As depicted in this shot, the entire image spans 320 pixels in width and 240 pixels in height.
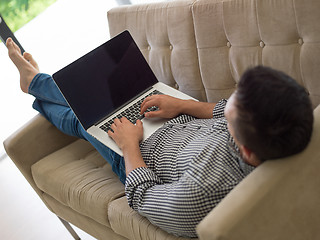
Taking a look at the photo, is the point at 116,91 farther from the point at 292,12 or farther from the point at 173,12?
the point at 292,12

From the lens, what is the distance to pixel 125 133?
154 cm

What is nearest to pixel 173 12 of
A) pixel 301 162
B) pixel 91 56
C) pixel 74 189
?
pixel 91 56

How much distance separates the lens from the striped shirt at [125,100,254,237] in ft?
3.75

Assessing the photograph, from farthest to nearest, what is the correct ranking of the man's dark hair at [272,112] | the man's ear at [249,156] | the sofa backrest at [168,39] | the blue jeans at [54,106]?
the blue jeans at [54,106]
the sofa backrest at [168,39]
the man's ear at [249,156]
the man's dark hair at [272,112]

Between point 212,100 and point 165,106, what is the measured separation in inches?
10.2

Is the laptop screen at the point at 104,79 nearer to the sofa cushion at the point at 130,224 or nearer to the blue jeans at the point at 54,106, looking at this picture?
the blue jeans at the point at 54,106

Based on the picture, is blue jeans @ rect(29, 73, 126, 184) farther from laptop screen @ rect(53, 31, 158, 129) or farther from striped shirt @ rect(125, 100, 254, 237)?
striped shirt @ rect(125, 100, 254, 237)

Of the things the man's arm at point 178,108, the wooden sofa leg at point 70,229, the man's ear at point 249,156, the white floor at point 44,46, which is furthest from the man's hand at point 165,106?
the white floor at point 44,46

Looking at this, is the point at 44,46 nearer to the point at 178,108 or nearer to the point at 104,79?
the point at 104,79

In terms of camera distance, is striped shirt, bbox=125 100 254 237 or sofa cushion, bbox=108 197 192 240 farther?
sofa cushion, bbox=108 197 192 240

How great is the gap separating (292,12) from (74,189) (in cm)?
110

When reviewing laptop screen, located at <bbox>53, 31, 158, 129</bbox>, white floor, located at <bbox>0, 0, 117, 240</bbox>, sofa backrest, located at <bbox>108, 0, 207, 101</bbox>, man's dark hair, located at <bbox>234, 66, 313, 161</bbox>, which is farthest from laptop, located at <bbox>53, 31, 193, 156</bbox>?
white floor, located at <bbox>0, 0, 117, 240</bbox>

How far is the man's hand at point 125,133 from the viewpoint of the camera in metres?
1.50

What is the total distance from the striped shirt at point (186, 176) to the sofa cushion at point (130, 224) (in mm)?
67
